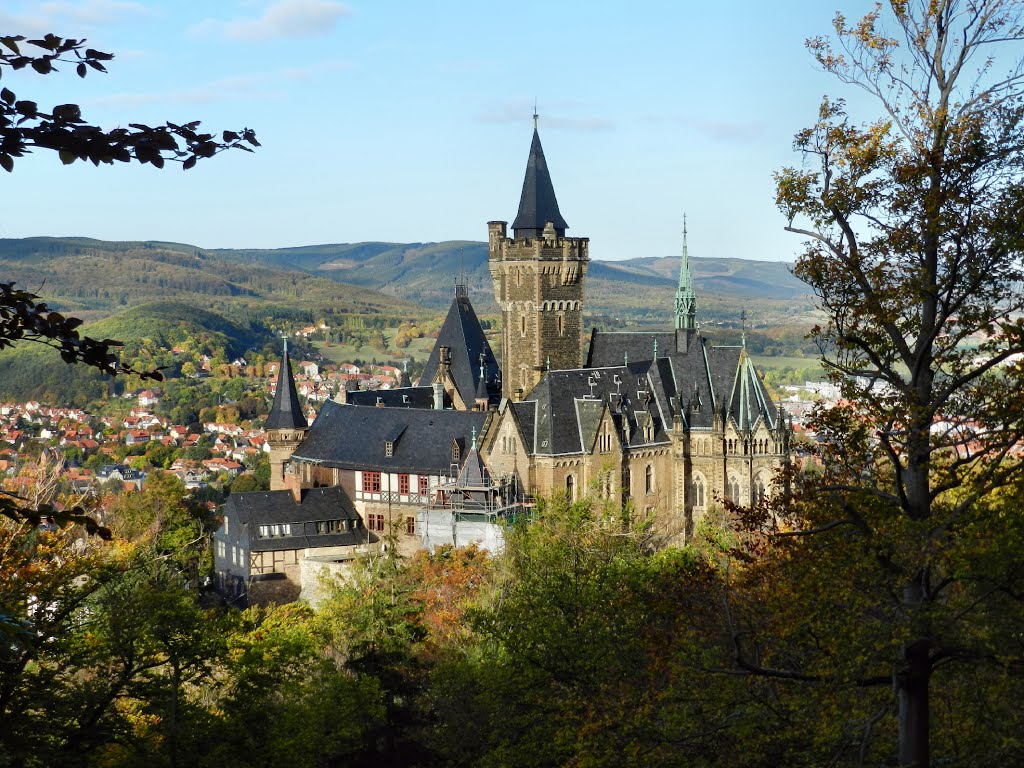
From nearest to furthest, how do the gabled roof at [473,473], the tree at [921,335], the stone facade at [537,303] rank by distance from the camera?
the tree at [921,335] < the gabled roof at [473,473] < the stone facade at [537,303]

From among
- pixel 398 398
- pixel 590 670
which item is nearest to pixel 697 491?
pixel 398 398

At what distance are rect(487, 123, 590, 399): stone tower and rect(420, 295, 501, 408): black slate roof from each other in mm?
7647

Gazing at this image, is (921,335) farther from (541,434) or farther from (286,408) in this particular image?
(286,408)

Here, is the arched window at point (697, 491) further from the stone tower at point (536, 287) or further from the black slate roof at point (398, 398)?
the black slate roof at point (398, 398)

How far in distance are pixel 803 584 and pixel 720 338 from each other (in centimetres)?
16364

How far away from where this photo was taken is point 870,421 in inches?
572

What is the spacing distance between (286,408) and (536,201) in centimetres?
1818

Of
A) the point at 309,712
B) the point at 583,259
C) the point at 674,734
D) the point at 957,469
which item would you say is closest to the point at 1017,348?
the point at 957,469

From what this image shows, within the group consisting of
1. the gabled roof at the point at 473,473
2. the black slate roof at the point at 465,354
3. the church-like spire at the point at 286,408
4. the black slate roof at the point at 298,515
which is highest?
the black slate roof at the point at 465,354

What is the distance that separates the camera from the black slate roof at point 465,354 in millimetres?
74188

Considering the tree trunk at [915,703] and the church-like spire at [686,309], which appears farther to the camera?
the church-like spire at [686,309]

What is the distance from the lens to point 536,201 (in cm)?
6588

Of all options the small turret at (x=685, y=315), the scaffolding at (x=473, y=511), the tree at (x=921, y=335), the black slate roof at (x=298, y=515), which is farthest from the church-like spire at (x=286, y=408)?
the tree at (x=921, y=335)

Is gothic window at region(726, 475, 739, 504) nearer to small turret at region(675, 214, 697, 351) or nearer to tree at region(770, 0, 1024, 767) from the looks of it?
small turret at region(675, 214, 697, 351)
